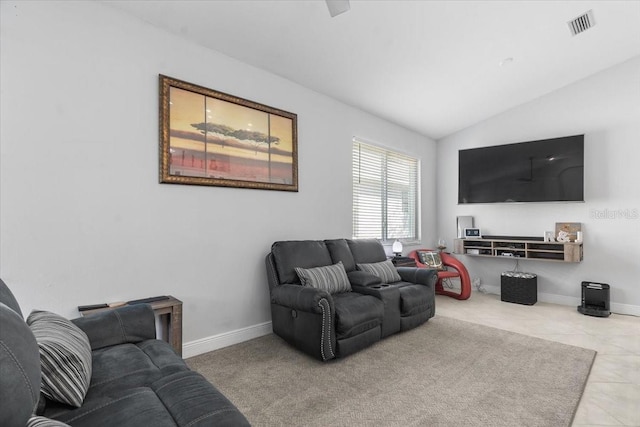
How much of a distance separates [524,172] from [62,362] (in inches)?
216

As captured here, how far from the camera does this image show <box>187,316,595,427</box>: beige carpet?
1.96 metres

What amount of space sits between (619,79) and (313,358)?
524 cm

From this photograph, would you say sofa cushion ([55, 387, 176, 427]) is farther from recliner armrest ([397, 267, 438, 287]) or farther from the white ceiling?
recliner armrest ([397, 267, 438, 287])

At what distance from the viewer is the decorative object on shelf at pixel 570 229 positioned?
4.56m

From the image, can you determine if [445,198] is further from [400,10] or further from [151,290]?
[151,290]

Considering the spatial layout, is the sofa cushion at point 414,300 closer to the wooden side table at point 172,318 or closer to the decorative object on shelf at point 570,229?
the wooden side table at point 172,318

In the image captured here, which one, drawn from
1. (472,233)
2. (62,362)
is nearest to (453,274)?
(472,233)

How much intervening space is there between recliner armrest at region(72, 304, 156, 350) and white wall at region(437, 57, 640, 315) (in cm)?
514

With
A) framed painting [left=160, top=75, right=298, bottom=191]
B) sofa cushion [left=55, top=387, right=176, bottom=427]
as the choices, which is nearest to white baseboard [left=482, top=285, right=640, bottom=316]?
framed painting [left=160, top=75, right=298, bottom=191]

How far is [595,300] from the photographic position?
4148 millimetres

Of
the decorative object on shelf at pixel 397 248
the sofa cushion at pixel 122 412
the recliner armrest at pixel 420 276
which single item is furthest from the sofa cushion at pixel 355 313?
the decorative object on shelf at pixel 397 248

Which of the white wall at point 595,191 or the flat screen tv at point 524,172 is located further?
the flat screen tv at point 524,172

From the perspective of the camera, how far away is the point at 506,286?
15.8 ft

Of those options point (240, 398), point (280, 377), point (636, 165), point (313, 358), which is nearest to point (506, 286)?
point (636, 165)
